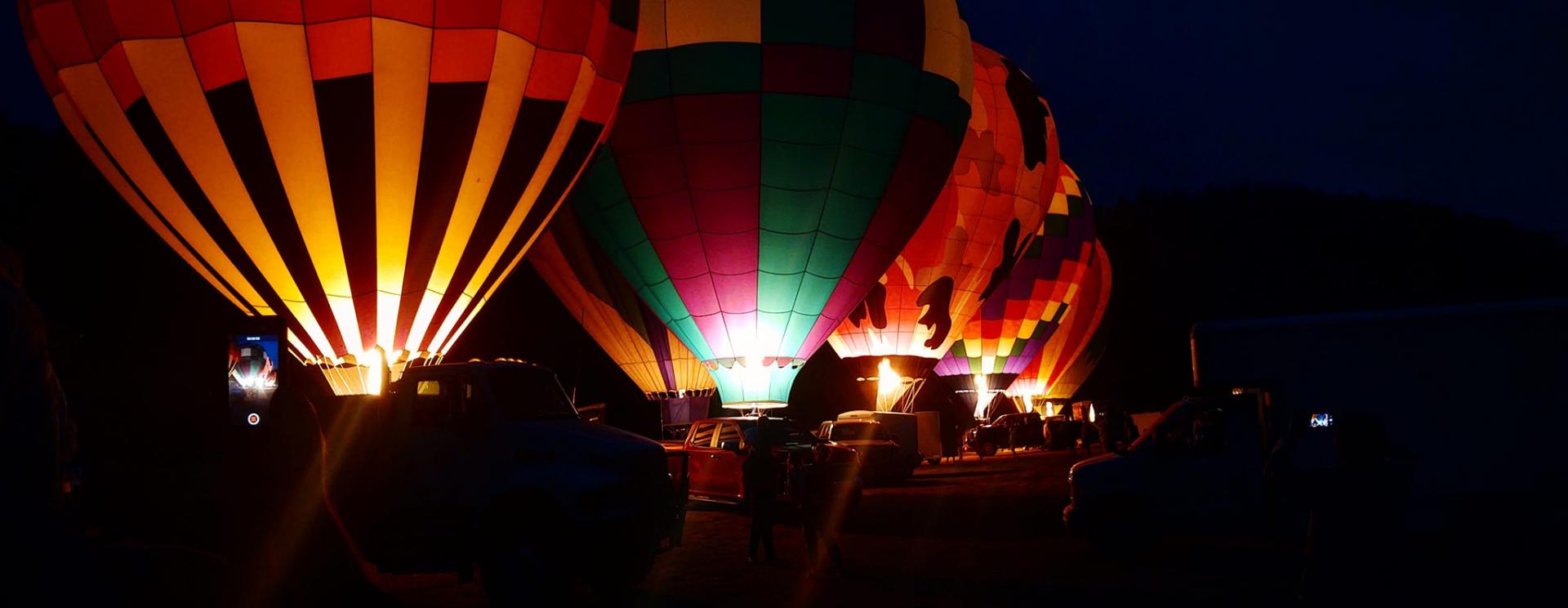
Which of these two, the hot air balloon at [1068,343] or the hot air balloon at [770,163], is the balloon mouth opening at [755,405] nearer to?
the hot air balloon at [770,163]

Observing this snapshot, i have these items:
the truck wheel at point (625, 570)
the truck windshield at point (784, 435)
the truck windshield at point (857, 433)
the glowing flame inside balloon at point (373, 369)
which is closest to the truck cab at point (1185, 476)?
the truck wheel at point (625, 570)

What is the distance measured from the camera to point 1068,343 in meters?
46.7

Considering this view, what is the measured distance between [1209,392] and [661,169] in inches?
438

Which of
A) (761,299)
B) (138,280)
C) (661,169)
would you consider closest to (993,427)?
(761,299)

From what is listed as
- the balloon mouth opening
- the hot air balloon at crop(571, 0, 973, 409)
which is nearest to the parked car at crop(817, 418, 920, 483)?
the balloon mouth opening

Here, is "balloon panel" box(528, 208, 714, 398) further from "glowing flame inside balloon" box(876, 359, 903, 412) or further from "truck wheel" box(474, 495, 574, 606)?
"truck wheel" box(474, 495, 574, 606)

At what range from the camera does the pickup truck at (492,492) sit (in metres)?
8.30

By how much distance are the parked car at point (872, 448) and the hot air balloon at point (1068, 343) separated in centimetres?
2125

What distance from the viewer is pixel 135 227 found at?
31156mm

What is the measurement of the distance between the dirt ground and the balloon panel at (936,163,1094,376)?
70.6 ft

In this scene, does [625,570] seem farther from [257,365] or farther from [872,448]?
[872,448]

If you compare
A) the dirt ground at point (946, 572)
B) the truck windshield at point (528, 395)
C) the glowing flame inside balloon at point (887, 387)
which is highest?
the glowing flame inside balloon at point (887, 387)

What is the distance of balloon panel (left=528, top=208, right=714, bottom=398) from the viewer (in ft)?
78.8

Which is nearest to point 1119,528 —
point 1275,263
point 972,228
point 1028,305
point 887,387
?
point 972,228
